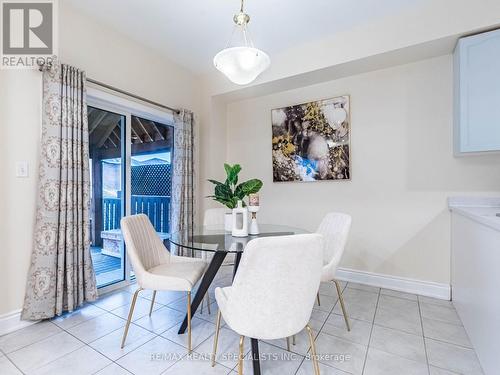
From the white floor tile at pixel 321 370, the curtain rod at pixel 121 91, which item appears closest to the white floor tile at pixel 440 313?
the white floor tile at pixel 321 370

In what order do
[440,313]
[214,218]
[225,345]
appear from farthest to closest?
[214,218] → [440,313] → [225,345]

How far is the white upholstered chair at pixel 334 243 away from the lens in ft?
5.94

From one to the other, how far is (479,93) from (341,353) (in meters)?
2.29

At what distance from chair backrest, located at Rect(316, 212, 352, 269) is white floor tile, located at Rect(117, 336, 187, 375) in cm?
120

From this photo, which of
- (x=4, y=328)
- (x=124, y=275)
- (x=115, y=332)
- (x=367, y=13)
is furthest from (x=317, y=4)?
(x=4, y=328)

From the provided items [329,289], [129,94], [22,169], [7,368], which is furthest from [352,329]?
[129,94]

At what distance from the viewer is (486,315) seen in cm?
144

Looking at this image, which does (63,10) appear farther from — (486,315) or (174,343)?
(486,315)

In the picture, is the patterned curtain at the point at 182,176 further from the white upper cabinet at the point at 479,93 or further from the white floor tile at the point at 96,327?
the white upper cabinet at the point at 479,93

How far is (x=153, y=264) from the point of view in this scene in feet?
6.81

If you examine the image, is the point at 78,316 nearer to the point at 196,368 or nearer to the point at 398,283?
the point at 196,368

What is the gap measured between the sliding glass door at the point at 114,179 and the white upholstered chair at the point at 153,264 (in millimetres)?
930

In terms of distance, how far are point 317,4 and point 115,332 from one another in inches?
124

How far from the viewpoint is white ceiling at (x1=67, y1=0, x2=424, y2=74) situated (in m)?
2.22
